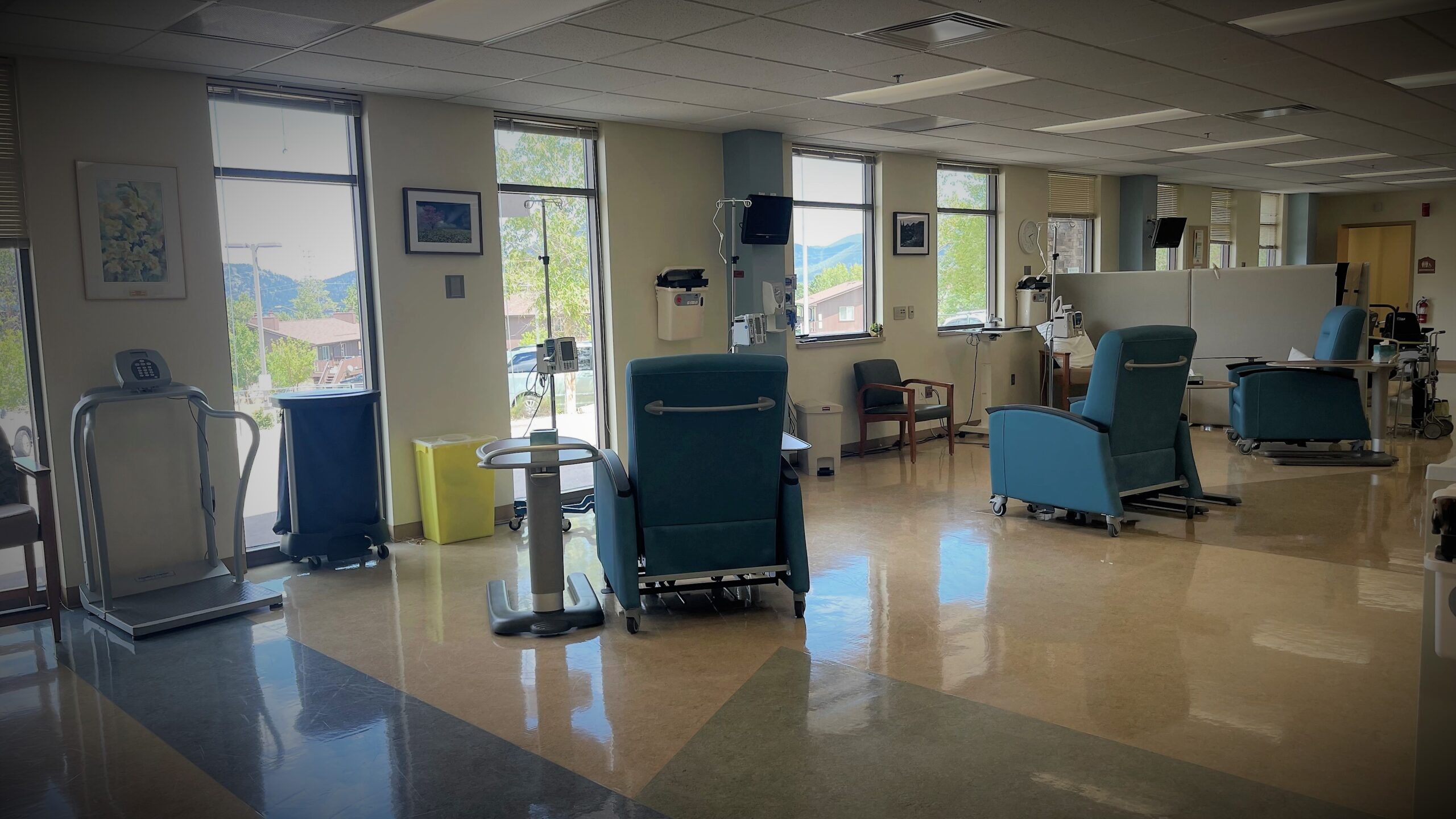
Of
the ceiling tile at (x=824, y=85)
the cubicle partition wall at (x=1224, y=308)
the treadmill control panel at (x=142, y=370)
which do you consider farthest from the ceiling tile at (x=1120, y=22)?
the cubicle partition wall at (x=1224, y=308)

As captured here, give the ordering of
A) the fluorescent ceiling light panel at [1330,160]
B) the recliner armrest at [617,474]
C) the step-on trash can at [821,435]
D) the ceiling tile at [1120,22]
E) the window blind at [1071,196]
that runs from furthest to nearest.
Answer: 1. the window blind at [1071,196]
2. the fluorescent ceiling light panel at [1330,160]
3. the step-on trash can at [821,435]
4. the ceiling tile at [1120,22]
5. the recliner armrest at [617,474]

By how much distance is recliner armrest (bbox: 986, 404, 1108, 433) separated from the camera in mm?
5633

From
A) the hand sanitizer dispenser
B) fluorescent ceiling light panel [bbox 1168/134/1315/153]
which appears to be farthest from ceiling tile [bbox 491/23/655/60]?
fluorescent ceiling light panel [bbox 1168/134/1315/153]

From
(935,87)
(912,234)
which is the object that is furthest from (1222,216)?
(935,87)

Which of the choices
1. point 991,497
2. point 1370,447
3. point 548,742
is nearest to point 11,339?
point 548,742

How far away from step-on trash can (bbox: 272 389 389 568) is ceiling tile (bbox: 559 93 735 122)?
7.42 feet

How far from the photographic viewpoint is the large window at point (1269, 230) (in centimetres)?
1554

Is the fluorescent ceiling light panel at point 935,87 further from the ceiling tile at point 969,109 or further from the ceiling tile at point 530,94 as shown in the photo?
the ceiling tile at point 530,94

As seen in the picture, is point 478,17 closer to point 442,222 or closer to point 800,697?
point 442,222

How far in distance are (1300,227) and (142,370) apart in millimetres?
16078

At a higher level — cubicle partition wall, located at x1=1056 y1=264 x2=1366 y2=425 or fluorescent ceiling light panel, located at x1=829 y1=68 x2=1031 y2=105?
A: fluorescent ceiling light panel, located at x1=829 y1=68 x2=1031 y2=105

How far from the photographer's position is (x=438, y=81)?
218 inches

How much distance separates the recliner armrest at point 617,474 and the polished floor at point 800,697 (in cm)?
61

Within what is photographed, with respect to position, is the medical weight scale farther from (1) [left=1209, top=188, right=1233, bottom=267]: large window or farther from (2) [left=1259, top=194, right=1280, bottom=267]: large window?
(2) [left=1259, top=194, right=1280, bottom=267]: large window
